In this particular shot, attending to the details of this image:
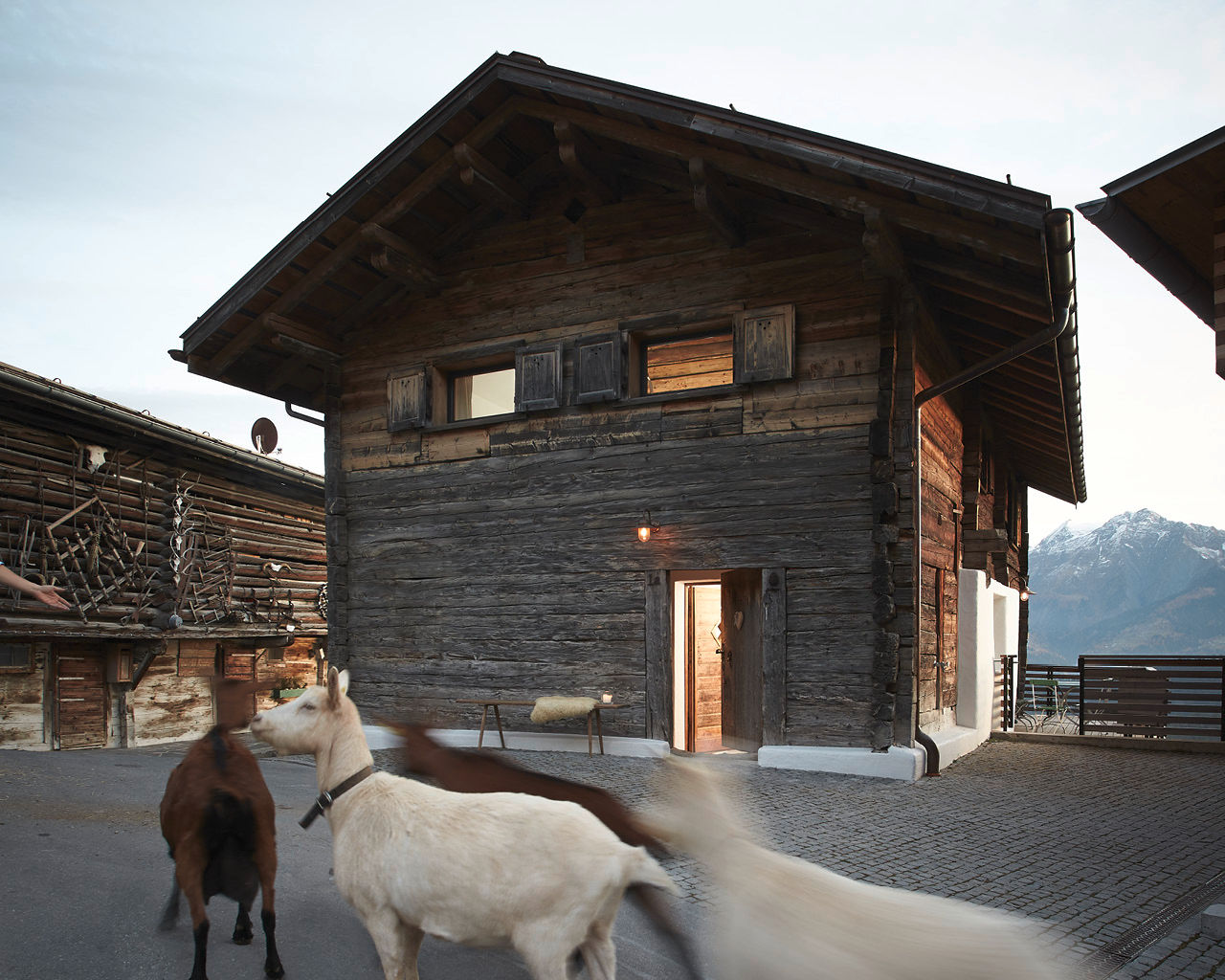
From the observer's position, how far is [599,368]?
34.5ft

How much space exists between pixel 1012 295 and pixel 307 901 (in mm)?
8125

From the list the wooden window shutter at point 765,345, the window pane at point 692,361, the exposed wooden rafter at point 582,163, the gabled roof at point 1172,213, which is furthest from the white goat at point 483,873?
the exposed wooden rafter at point 582,163

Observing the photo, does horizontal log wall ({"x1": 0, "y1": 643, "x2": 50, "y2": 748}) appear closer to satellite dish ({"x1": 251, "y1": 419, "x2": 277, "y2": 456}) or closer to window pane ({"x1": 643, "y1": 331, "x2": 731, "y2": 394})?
satellite dish ({"x1": 251, "y1": 419, "x2": 277, "y2": 456})

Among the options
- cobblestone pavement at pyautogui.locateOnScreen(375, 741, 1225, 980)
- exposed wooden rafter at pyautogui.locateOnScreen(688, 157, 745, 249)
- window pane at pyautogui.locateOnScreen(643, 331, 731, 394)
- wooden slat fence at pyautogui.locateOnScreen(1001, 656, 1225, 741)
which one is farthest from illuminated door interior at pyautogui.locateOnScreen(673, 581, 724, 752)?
wooden slat fence at pyautogui.locateOnScreen(1001, 656, 1225, 741)

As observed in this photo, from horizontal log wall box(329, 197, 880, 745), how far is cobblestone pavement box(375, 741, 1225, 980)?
124 cm

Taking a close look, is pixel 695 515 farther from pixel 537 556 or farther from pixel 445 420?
pixel 445 420

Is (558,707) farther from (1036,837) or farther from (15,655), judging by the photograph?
(15,655)

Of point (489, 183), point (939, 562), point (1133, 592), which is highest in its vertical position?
point (489, 183)

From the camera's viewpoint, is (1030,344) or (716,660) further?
(716,660)

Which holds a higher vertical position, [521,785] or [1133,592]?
[521,785]

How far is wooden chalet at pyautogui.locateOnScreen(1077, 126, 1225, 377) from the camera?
5.67m

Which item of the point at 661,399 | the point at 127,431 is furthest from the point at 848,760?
the point at 127,431

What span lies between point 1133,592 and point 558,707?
5609 inches

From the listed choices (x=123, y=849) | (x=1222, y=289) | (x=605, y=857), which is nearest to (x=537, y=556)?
(x=123, y=849)
